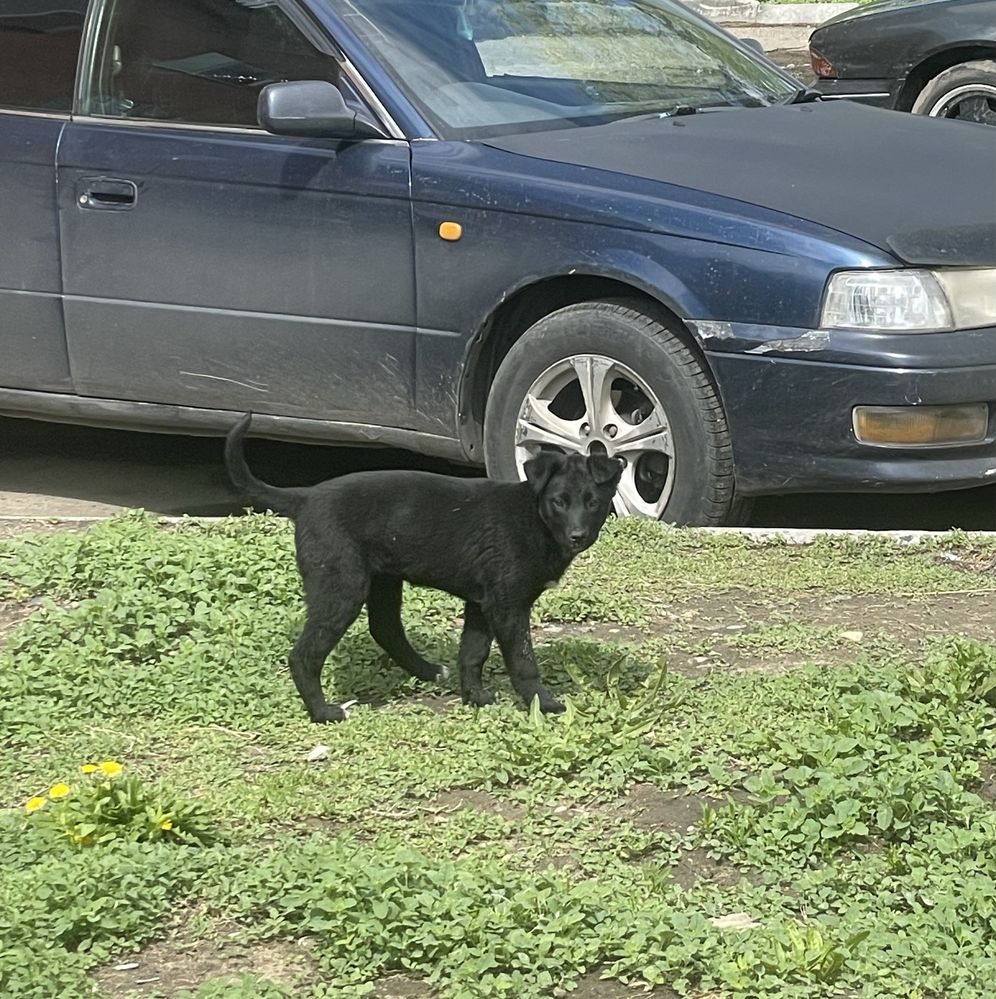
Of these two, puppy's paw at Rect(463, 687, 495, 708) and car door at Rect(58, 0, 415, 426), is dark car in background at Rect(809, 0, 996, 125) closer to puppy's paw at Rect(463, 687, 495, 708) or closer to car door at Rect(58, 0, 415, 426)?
car door at Rect(58, 0, 415, 426)

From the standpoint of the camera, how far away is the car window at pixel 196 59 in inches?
252

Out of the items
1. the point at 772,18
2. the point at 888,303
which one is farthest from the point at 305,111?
the point at 772,18

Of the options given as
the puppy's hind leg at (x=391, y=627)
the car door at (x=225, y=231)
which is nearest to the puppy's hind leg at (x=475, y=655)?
the puppy's hind leg at (x=391, y=627)

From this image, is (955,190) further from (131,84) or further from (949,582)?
(131,84)

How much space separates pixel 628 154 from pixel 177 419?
1972 millimetres

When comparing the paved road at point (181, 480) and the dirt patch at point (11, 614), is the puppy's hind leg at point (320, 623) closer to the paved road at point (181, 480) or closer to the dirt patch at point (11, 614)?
the dirt patch at point (11, 614)

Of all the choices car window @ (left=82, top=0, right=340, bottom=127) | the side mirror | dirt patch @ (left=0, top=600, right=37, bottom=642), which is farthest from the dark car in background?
dirt patch @ (left=0, top=600, right=37, bottom=642)

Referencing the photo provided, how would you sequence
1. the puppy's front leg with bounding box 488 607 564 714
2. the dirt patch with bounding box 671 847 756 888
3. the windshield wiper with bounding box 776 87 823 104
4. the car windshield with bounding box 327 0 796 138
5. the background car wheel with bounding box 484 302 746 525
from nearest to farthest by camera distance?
the dirt patch with bounding box 671 847 756 888, the puppy's front leg with bounding box 488 607 564 714, the background car wheel with bounding box 484 302 746 525, the car windshield with bounding box 327 0 796 138, the windshield wiper with bounding box 776 87 823 104

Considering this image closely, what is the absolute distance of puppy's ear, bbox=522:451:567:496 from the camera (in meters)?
4.48

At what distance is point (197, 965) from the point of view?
11.0 feet

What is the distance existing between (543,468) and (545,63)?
105 inches

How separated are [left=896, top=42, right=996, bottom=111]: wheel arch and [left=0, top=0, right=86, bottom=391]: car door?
6545 millimetres

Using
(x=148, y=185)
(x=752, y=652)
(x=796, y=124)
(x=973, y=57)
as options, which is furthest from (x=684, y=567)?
(x=973, y=57)

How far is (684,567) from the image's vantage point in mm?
5645
